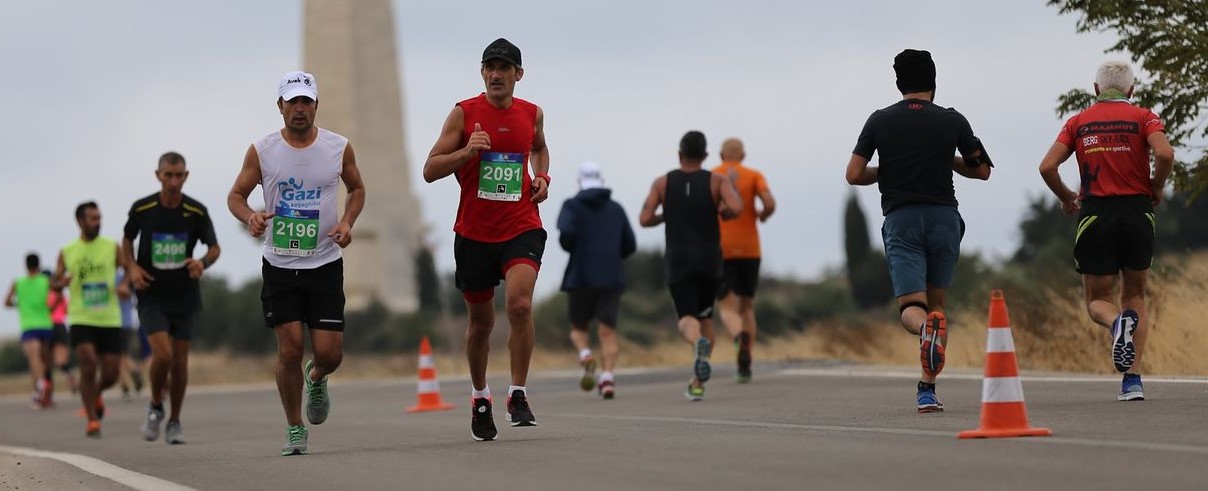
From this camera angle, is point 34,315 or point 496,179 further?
point 34,315

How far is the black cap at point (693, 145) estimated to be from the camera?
1834 centimetres

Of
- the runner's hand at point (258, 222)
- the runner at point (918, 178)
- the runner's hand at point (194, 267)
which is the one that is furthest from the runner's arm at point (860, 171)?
the runner's hand at point (194, 267)

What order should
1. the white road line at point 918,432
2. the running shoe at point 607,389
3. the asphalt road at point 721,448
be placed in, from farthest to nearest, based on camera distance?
1. the running shoe at point 607,389
2. the white road line at point 918,432
3. the asphalt road at point 721,448

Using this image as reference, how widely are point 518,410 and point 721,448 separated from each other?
2.14 meters

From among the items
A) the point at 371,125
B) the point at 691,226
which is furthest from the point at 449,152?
the point at 371,125

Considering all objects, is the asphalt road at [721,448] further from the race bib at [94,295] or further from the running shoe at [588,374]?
the race bib at [94,295]

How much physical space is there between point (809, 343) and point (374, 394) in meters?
6.85

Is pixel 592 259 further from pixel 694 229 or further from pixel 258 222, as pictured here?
pixel 258 222

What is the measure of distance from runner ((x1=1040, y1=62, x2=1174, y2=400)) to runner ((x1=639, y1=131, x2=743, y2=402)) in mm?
5192

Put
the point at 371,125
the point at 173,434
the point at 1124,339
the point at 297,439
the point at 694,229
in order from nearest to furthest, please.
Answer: the point at 297,439
the point at 1124,339
the point at 173,434
the point at 694,229
the point at 371,125

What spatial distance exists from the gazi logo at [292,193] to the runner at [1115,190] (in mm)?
4656

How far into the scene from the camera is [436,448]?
12234 millimetres

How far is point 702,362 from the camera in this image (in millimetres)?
17375

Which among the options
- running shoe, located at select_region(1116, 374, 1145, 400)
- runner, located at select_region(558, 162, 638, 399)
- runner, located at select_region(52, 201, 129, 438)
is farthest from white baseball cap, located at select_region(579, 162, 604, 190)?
running shoe, located at select_region(1116, 374, 1145, 400)
